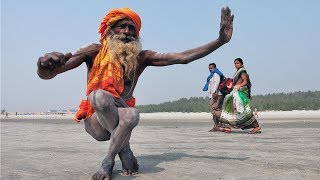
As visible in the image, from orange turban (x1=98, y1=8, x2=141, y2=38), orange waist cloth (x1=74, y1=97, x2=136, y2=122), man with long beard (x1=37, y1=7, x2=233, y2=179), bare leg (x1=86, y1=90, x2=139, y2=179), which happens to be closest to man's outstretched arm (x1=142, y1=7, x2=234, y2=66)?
man with long beard (x1=37, y1=7, x2=233, y2=179)

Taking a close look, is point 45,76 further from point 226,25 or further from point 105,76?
point 226,25

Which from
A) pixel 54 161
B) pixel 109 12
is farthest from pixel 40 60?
pixel 54 161

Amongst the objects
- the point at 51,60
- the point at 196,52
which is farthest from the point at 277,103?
the point at 51,60

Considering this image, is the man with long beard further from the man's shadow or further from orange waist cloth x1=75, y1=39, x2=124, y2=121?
the man's shadow

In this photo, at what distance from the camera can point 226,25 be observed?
11.3 ft

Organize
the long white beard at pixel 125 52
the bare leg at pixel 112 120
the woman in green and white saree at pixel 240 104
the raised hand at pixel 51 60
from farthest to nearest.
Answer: the woman in green and white saree at pixel 240 104, the long white beard at pixel 125 52, the bare leg at pixel 112 120, the raised hand at pixel 51 60

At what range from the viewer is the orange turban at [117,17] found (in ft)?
12.7

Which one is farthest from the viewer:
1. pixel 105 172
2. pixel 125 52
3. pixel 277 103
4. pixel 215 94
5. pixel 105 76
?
pixel 277 103

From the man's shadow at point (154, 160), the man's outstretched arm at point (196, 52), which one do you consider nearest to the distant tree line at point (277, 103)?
the man's shadow at point (154, 160)

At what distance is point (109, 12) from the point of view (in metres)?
3.97

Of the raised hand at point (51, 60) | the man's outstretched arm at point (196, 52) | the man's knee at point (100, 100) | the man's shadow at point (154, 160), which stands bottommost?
the man's shadow at point (154, 160)

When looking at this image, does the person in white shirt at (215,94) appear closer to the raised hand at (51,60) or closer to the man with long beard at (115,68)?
the man with long beard at (115,68)

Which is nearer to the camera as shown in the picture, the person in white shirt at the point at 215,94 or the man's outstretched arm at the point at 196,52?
the man's outstretched arm at the point at 196,52

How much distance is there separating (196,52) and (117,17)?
0.84 metres
